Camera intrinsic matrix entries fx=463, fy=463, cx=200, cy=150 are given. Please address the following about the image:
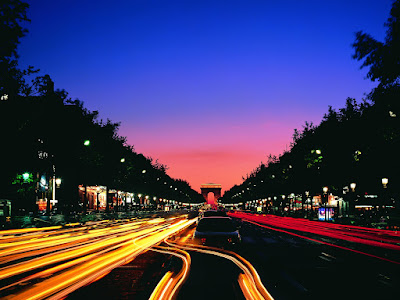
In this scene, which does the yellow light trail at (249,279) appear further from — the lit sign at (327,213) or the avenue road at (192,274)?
the lit sign at (327,213)

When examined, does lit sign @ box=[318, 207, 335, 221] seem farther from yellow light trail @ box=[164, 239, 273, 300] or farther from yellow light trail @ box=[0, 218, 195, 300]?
yellow light trail @ box=[164, 239, 273, 300]

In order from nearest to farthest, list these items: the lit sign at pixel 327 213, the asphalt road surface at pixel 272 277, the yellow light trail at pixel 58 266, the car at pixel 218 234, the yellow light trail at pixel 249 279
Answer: the yellow light trail at pixel 249 279, the asphalt road surface at pixel 272 277, the yellow light trail at pixel 58 266, the car at pixel 218 234, the lit sign at pixel 327 213

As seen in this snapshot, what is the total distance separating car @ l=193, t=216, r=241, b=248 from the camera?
54.5ft

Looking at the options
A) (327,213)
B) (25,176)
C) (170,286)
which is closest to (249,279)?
(170,286)

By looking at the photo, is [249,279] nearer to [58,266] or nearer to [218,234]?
[218,234]

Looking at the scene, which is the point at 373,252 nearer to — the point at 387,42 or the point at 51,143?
the point at 387,42

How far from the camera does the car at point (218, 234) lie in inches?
654

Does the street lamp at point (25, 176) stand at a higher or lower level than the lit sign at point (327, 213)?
higher

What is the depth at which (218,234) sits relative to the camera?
16.7 m

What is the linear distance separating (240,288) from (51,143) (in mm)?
44295

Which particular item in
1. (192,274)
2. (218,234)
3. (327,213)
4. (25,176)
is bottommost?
(192,274)

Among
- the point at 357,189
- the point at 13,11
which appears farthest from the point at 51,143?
the point at 357,189

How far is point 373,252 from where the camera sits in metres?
19.5

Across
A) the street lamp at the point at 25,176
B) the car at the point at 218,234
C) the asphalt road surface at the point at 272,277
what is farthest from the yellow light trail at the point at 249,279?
the street lamp at the point at 25,176
